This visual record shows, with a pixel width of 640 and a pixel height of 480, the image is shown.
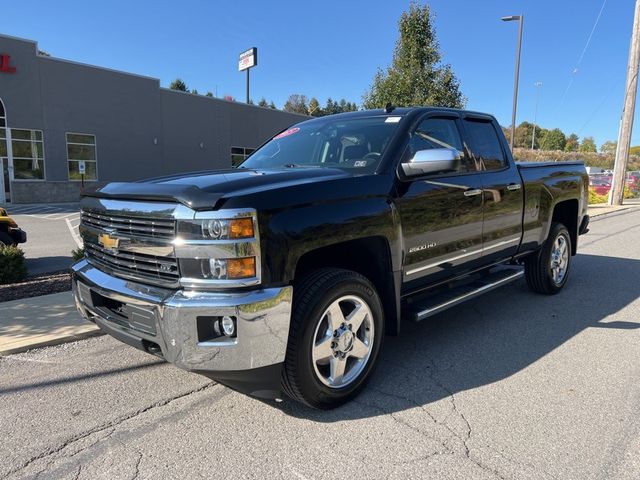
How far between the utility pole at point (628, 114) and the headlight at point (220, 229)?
22808mm

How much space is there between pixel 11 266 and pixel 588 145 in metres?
138

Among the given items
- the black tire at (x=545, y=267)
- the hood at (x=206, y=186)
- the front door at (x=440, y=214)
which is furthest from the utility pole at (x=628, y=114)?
the hood at (x=206, y=186)

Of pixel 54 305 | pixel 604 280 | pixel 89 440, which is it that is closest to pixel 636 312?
pixel 604 280

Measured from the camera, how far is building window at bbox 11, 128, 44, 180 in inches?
928

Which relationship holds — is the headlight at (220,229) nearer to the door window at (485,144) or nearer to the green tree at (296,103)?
the door window at (485,144)

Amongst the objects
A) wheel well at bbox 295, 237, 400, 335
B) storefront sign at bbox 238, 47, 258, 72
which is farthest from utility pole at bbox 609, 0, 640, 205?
storefront sign at bbox 238, 47, 258, 72

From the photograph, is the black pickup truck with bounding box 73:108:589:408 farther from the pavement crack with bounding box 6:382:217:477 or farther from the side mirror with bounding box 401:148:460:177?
the pavement crack with bounding box 6:382:217:477

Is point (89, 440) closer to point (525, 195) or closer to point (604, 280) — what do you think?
point (525, 195)

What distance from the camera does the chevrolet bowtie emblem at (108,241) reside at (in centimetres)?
314

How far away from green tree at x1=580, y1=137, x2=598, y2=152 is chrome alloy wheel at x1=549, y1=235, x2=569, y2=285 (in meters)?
125

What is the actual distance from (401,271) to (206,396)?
1624mm

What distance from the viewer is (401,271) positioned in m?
3.57

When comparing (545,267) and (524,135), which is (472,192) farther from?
(524,135)

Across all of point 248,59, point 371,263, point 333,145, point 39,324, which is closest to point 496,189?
point 333,145
